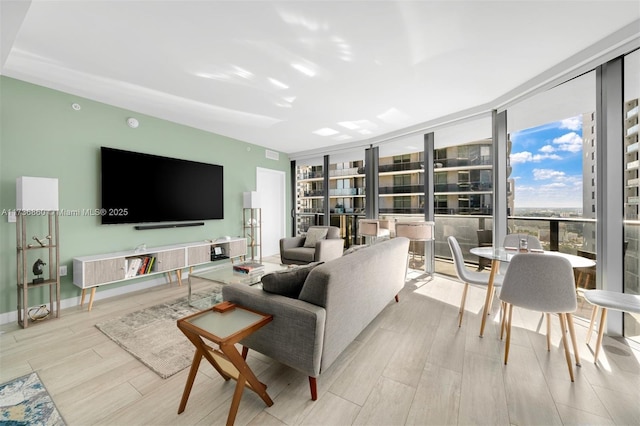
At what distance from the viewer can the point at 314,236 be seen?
15.4ft

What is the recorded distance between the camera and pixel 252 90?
2.94 metres

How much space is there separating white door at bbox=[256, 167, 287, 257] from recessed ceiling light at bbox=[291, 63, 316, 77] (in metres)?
3.18

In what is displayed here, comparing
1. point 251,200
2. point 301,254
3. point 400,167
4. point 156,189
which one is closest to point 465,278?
point 301,254

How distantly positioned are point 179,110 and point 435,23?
329cm

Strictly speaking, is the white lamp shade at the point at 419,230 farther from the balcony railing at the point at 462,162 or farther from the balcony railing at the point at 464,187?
the balcony railing at the point at 462,162

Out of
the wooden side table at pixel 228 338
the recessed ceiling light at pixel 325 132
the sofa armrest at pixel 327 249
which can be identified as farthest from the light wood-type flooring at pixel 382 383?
the recessed ceiling light at pixel 325 132

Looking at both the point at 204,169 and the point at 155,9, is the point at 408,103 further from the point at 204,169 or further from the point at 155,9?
the point at 204,169

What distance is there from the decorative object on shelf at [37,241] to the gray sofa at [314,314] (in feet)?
7.58

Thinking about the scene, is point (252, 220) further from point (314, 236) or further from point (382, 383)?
point (382, 383)

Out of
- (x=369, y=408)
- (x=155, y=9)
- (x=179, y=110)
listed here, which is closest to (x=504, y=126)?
(x=369, y=408)

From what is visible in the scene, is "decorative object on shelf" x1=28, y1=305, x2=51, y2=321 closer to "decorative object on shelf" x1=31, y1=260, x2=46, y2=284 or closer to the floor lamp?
"decorative object on shelf" x1=31, y1=260, x2=46, y2=284

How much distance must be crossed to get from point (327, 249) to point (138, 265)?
266cm

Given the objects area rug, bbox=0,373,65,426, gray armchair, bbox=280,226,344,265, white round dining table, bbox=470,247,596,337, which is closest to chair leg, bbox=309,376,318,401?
area rug, bbox=0,373,65,426

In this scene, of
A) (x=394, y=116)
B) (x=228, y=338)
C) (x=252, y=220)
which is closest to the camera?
(x=228, y=338)
